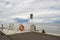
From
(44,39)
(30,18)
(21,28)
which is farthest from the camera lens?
(21,28)

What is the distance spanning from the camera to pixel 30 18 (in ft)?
70.9

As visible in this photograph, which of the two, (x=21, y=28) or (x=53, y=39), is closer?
(x=53, y=39)

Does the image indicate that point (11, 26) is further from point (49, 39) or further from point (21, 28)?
point (49, 39)

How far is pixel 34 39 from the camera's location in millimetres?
15203

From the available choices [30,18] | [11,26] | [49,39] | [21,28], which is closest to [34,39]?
[49,39]

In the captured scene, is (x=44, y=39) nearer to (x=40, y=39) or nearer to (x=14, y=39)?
(x=40, y=39)

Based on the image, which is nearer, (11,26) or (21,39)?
(21,39)

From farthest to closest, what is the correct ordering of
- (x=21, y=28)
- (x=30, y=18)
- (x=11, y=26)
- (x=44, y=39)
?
(x=11, y=26), (x=21, y=28), (x=30, y=18), (x=44, y=39)

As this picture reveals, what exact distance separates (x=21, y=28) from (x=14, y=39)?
9019mm

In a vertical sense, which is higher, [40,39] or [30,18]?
[30,18]

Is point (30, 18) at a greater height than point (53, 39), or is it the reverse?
point (30, 18)

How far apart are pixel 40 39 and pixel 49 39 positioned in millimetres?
782

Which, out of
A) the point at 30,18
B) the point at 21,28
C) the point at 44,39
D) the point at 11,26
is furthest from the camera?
the point at 11,26

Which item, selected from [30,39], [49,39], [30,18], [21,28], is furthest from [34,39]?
[21,28]
